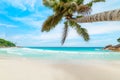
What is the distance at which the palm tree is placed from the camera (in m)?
12.8

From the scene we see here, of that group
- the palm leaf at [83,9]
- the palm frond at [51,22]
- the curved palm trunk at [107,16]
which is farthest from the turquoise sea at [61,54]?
the curved palm trunk at [107,16]

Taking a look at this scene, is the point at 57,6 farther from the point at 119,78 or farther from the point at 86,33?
the point at 119,78

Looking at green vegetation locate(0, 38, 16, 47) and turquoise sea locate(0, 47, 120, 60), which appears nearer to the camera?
turquoise sea locate(0, 47, 120, 60)

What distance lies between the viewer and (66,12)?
43.5ft

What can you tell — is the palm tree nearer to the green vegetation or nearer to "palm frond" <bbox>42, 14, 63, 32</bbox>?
"palm frond" <bbox>42, 14, 63, 32</bbox>

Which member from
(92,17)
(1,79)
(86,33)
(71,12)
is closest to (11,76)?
(1,79)

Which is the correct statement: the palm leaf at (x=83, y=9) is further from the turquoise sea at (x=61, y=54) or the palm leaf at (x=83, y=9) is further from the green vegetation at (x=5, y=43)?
the green vegetation at (x=5, y=43)

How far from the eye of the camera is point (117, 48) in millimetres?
43531

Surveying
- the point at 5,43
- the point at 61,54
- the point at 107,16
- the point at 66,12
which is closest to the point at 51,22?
the point at 66,12

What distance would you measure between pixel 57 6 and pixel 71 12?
1.82 m

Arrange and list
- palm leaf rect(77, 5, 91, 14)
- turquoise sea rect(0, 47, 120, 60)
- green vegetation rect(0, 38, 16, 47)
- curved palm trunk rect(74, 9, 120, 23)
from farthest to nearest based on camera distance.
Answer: green vegetation rect(0, 38, 16, 47) < turquoise sea rect(0, 47, 120, 60) < palm leaf rect(77, 5, 91, 14) < curved palm trunk rect(74, 9, 120, 23)

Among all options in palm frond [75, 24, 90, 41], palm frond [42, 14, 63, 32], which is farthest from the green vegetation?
palm frond [42, 14, 63, 32]

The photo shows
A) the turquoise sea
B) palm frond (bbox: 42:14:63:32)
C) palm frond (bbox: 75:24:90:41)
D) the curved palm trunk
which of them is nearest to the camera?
the curved palm trunk

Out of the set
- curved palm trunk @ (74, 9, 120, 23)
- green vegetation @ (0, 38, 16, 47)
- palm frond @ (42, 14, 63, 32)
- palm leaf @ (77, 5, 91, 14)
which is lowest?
curved palm trunk @ (74, 9, 120, 23)
